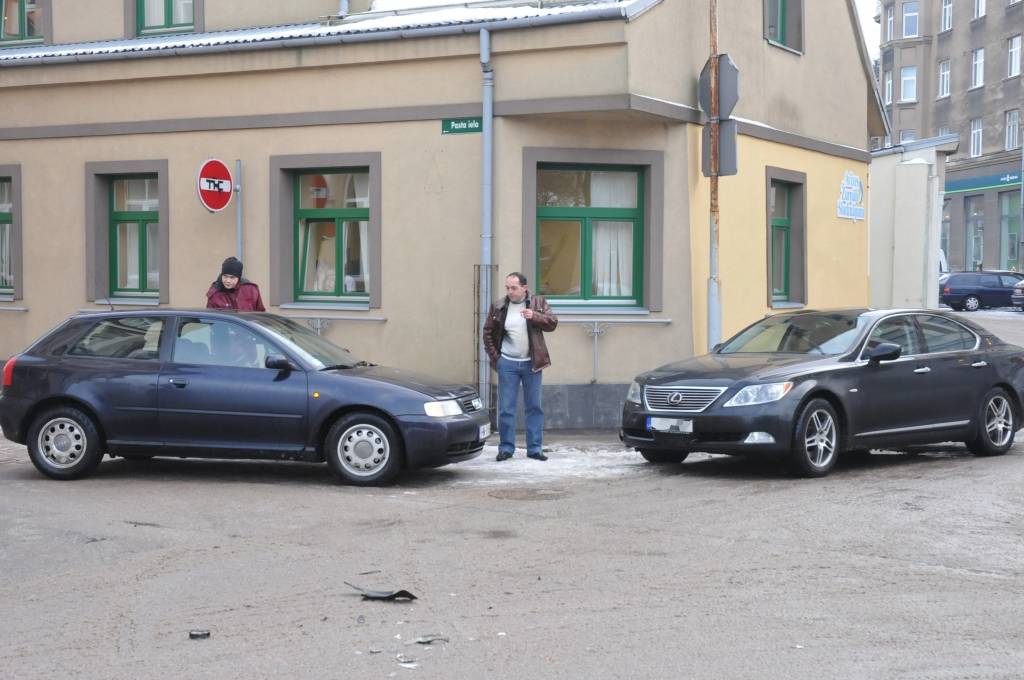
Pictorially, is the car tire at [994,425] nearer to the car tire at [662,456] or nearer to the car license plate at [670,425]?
the car tire at [662,456]

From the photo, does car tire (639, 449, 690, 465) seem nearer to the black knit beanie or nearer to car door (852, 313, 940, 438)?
car door (852, 313, 940, 438)

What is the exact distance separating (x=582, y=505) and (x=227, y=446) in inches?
120

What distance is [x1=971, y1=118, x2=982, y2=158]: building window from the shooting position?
57.3 metres

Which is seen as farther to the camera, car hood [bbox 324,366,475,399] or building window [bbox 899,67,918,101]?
building window [bbox 899,67,918,101]

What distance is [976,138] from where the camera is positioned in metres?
57.8

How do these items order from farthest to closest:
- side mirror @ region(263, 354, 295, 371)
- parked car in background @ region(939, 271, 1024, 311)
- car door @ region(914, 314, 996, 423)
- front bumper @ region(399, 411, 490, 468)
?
parked car in background @ region(939, 271, 1024, 311), car door @ region(914, 314, 996, 423), side mirror @ region(263, 354, 295, 371), front bumper @ region(399, 411, 490, 468)

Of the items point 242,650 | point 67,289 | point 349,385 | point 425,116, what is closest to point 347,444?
point 349,385

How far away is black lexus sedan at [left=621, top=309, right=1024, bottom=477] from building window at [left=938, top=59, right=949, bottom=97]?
2075 inches

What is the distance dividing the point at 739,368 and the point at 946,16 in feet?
187

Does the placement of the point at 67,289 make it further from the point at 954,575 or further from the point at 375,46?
the point at 954,575

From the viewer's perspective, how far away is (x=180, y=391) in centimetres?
1058

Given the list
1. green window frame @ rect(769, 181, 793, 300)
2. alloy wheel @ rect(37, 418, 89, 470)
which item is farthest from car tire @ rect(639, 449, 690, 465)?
green window frame @ rect(769, 181, 793, 300)

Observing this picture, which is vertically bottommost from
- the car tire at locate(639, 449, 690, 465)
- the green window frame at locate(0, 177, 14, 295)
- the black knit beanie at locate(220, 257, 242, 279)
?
the car tire at locate(639, 449, 690, 465)

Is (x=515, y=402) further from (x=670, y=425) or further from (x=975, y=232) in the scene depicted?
(x=975, y=232)
